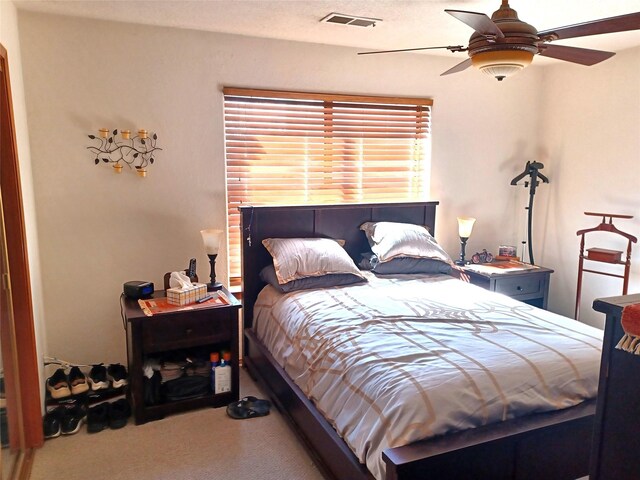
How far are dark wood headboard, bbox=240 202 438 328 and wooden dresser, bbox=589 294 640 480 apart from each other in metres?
2.59

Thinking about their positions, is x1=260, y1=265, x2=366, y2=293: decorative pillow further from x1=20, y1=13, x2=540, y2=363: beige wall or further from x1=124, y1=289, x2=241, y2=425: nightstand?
x1=20, y1=13, x2=540, y2=363: beige wall

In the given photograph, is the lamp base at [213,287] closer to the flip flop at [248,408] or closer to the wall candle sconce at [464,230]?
the flip flop at [248,408]

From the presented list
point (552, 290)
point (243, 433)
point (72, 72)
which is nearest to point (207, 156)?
point (72, 72)

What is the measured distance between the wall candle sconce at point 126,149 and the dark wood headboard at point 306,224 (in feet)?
2.31

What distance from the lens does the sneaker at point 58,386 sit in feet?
9.09

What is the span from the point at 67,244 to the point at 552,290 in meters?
3.96

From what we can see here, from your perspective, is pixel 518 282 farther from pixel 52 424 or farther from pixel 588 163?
pixel 52 424

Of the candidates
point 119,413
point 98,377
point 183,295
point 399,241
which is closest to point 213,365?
point 183,295

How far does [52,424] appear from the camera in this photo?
2531mm

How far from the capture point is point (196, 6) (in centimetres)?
263

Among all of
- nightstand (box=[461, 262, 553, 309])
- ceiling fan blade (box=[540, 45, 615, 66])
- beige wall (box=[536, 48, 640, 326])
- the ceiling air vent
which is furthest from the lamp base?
beige wall (box=[536, 48, 640, 326])

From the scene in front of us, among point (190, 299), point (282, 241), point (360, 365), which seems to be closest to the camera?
point (360, 365)

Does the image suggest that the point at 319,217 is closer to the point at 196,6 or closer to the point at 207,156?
the point at 207,156

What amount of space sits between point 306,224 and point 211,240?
732mm
